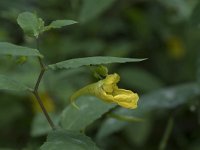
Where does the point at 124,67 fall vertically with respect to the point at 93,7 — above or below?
below

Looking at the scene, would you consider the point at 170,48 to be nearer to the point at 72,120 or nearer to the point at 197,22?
the point at 197,22

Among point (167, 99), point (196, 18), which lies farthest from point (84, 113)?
point (167, 99)

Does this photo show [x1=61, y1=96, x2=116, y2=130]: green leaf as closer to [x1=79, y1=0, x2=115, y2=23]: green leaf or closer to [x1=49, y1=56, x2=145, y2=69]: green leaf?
[x1=49, y1=56, x2=145, y2=69]: green leaf

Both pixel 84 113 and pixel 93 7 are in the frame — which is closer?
pixel 84 113

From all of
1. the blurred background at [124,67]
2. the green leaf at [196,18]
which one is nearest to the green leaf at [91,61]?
the green leaf at [196,18]

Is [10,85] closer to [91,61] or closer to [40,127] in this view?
[91,61]

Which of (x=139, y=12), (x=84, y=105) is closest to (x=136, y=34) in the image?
(x=139, y=12)
